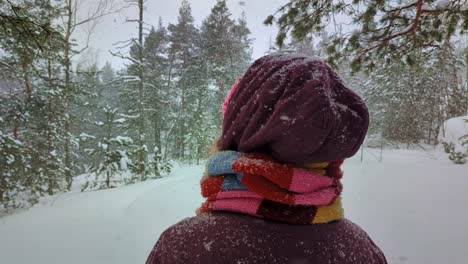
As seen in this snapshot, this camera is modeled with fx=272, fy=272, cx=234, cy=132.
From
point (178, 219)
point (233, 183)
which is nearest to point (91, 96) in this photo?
point (178, 219)

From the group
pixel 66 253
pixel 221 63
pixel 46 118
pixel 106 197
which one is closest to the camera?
pixel 66 253

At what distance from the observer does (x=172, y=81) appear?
24344 millimetres

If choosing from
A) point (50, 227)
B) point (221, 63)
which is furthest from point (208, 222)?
point (221, 63)

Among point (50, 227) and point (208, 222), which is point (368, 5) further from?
point (50, 227)

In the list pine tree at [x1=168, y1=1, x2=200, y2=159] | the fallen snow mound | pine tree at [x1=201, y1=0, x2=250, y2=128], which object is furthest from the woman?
pine tree at [x1=168, y1=1, x2=200, y2=159]

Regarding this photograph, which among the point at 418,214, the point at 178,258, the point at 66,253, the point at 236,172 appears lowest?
the point at 66,253

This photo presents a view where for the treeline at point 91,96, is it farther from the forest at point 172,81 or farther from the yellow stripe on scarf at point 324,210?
the yellow stripe on scarf at point 324,210

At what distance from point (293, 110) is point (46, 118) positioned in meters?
10.6

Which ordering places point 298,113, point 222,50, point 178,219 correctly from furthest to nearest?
point 222,50
point 178,219
point 298,113

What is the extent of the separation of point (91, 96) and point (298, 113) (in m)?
12.2

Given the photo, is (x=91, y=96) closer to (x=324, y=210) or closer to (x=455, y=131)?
(x=324, y=210)

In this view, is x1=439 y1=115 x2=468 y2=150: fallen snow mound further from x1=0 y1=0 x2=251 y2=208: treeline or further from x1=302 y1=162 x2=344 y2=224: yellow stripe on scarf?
x1=0 y1=0 x2=251 y2=208: treeline

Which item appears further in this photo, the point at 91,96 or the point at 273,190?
the point at 91,96

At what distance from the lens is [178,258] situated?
794 mm
